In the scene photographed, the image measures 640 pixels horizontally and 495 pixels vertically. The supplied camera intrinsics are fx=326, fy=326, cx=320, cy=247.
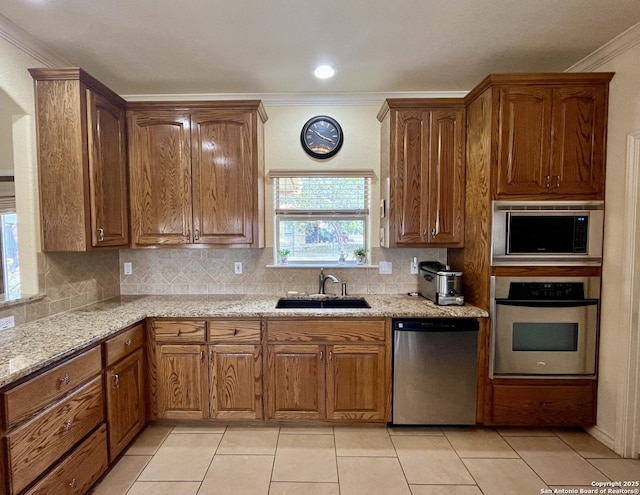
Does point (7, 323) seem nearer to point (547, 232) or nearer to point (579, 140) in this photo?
point (547, 232)

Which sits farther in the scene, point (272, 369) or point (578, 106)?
point (272, 369)

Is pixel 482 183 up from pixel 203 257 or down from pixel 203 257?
up

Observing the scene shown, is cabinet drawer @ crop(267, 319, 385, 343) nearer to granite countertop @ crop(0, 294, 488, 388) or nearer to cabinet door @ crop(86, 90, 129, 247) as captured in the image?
granite countertop @ crop(0, 294, 488, 388)

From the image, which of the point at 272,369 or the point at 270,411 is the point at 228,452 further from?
the point at 272,369

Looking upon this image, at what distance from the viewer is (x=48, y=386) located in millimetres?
1544

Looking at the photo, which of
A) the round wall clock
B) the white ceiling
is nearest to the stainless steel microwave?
the white ceiling

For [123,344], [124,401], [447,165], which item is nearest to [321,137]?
[447,165]

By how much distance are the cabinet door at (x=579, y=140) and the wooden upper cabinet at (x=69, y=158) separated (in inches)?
127

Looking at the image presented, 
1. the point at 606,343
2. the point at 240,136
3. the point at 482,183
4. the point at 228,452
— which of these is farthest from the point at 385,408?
the point at 240,136

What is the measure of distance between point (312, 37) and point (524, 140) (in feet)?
5.34

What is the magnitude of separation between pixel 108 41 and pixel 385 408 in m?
3.22

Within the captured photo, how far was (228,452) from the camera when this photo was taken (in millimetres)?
2217

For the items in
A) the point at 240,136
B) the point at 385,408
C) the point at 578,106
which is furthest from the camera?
the point at 240,136

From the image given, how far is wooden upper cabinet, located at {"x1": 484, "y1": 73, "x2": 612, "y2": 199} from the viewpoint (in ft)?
7.47
